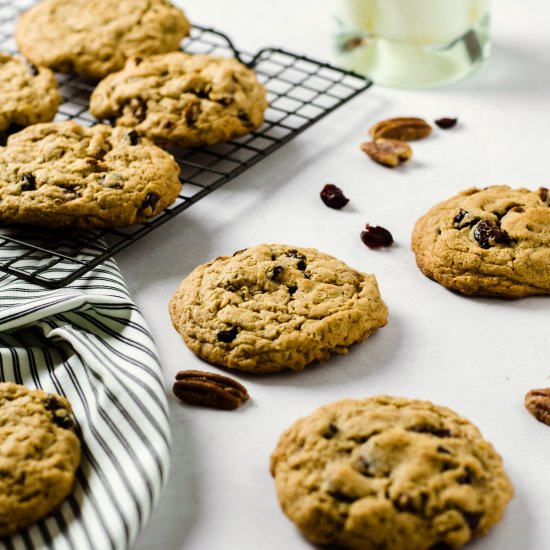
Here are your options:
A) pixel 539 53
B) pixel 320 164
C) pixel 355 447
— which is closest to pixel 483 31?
pixel 539 53

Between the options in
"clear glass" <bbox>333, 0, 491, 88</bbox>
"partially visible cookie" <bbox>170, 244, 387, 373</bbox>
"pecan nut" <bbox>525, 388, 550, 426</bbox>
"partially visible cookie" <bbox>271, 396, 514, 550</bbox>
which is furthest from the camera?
"clear glass" <bbox>333, 0, 491, 88</bbox>

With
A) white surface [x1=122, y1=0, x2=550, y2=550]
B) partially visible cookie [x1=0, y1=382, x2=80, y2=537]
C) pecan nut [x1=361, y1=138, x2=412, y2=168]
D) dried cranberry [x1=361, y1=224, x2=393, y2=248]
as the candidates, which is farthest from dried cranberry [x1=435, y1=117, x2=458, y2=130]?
partially visible cookie [x1=0, y1=382, x2=80, y2=537]

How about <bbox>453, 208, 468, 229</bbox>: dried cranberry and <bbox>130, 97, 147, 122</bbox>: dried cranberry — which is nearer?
<bbox>453, 208, 468, 229</bbox>: dried cranberry

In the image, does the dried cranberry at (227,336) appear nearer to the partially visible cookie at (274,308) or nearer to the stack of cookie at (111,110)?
the partially visible cookie at (274,308)

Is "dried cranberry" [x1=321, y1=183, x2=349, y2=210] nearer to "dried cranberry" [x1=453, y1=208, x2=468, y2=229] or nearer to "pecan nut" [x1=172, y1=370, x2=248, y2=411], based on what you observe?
"dried cranberry" [x1=453, y1=208, x2=468, y2=229]

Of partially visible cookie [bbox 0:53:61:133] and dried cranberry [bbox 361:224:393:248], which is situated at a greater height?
partially visible cookie [bbox 0:53:61:133]

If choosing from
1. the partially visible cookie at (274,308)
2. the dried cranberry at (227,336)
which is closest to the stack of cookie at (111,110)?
the partially visible cookie at (274,308)

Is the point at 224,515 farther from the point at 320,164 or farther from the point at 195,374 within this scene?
the point at 320,164
